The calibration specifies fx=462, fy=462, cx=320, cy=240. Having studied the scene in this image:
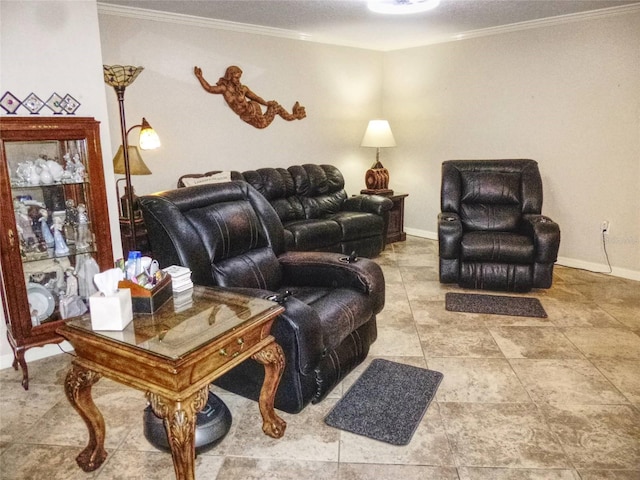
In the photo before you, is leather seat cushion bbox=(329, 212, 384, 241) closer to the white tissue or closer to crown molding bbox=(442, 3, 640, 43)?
crown molding bbox=(442, 3, 640, 43)

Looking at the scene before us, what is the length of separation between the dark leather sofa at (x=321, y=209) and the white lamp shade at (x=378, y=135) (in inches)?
24.5

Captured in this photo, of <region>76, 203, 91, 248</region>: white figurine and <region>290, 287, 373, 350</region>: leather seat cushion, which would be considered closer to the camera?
<region>290, 287, 373, 350</region>: leather seat cushion

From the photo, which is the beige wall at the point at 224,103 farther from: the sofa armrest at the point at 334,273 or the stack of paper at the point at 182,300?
the stack of paper at the point at 182,300

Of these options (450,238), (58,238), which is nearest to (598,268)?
(450,238)

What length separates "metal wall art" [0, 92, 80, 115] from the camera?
101 inches

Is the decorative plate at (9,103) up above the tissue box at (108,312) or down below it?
above

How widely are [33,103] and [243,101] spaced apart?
2347mm

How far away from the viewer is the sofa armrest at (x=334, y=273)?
2.63 meters

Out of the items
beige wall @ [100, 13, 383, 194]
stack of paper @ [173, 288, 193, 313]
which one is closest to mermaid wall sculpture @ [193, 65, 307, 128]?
beige wall @ [100, 13, 383, 194]

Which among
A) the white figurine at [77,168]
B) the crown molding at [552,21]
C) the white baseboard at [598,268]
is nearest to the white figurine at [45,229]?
the white figurine at [77,168]

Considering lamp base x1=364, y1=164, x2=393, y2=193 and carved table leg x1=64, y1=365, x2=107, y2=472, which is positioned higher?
lamp base x1=364, y1=164, x2=393, y2=193

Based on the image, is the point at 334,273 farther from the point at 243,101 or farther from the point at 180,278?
the point at 243,101

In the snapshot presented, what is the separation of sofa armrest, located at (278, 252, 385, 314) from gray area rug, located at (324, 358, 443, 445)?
1.24ft

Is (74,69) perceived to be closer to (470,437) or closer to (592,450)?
(470,437)
